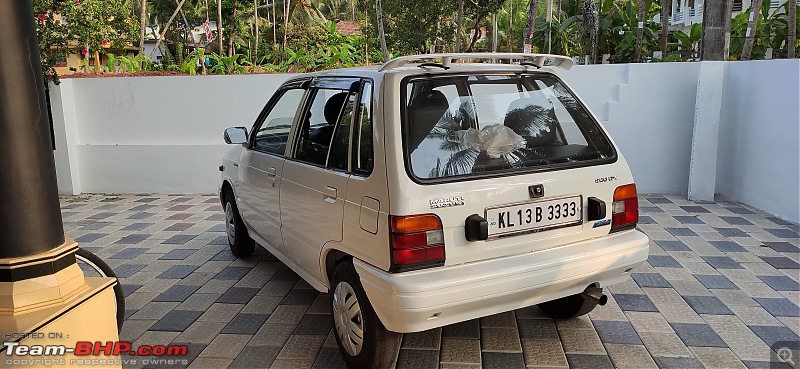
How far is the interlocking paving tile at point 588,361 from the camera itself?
3414 mm

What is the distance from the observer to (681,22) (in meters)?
33.4

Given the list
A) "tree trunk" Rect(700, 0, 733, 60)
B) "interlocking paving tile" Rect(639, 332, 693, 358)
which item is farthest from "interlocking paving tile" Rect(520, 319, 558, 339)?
"tree trunk" Rect(700, 0, 733, 60)

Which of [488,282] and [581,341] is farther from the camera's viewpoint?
[581,341]

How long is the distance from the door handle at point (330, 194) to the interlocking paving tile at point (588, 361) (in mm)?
1666

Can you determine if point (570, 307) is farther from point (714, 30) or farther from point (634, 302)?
point (714, 30)

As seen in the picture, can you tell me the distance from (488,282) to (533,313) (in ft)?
4.54

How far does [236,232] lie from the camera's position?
18.0 ft

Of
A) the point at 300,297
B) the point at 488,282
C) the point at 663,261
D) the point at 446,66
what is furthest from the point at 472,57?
the point at 663,261

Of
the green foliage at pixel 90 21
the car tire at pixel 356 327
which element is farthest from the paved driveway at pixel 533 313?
the green foliage at pixel 90 21

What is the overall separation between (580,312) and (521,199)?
1270mm

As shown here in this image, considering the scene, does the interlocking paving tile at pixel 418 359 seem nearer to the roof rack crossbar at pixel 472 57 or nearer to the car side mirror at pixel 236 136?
the roof rack crossbar at pixel 472 57

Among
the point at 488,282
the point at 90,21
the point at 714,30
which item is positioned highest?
the point at 90,21

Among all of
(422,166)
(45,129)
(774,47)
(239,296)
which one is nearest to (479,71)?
(422,166)

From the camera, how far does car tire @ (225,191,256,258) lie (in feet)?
17.9
